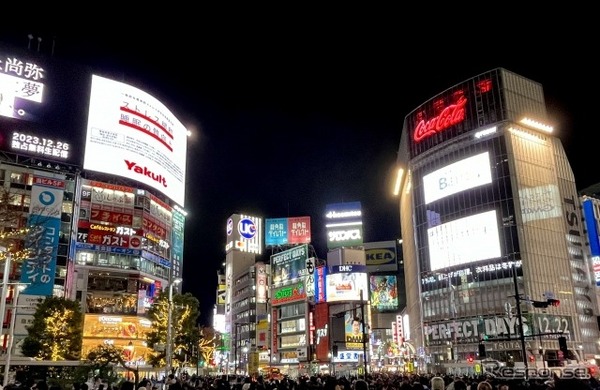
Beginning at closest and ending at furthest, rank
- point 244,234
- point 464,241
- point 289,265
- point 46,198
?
point 46,198
point 464,241
point 289,265
point 244,234

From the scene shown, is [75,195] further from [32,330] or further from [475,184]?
[475,184]

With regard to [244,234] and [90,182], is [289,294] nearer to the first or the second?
[244,234]

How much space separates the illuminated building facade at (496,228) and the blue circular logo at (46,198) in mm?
51558

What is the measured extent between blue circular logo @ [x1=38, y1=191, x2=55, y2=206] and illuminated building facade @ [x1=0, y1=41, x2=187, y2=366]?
3.9 inches

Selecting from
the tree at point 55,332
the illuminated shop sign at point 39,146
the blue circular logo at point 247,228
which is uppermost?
the blue circular logo at point 247,228

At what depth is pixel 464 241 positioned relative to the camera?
74438 millimetres

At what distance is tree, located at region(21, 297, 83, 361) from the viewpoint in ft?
148

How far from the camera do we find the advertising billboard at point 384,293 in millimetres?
111750

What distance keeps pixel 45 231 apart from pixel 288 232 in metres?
54.4

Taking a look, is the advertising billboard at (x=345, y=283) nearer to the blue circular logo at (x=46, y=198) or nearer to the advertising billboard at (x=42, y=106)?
the advertising billboard at (x=42, y=106)

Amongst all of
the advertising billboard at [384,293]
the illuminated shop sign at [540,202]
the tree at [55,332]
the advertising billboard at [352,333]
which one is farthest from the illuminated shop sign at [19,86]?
the advertising billboard at [384,293]

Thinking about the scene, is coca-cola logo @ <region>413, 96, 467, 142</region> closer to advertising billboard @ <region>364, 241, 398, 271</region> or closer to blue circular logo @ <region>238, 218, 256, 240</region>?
advertising billboard @ <region>364, 241, 398, 271</region>

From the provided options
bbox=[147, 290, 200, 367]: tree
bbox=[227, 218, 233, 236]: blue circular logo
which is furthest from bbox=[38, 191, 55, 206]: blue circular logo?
bbox=[227, 218, 233, 236]: blue circular logo

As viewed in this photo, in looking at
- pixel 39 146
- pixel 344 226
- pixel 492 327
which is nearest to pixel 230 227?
pixel 344 226
